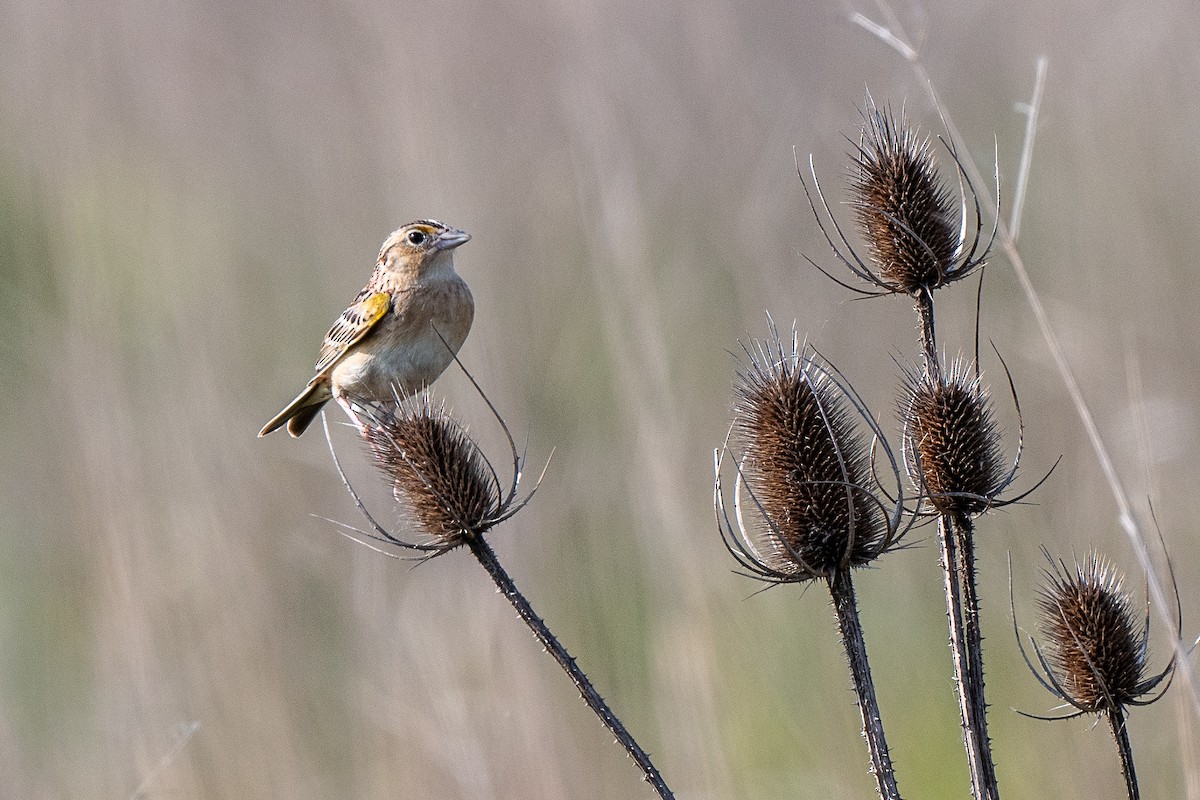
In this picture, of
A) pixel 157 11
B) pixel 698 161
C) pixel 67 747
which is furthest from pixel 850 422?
pixel 157 11

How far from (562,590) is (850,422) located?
2.65 metres

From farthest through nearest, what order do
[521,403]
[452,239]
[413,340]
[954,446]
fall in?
[521,403], [413,340], [452,239], [954,446]

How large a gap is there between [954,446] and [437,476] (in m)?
1.04

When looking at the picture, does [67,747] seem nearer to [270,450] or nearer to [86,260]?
[270,450]

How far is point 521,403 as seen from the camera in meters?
5.63

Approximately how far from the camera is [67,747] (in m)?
5.46

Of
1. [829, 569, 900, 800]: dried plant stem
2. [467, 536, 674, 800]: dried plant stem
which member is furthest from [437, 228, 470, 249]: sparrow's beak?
[829, 569, 900, 800]: dried plant stem

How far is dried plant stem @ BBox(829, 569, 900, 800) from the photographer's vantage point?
2266mm

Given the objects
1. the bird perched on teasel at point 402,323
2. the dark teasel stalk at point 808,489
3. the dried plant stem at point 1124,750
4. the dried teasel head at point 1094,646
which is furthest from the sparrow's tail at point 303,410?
the dried plant stem at point 1124,750

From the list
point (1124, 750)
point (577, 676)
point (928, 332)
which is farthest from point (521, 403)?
point (1124, 750)

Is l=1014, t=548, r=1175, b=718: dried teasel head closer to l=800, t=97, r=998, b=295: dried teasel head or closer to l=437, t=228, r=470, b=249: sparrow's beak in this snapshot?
l=800, t=97, r=998, b=295: dried teasel head

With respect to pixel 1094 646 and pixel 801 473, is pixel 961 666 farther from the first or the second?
pixel 801 473

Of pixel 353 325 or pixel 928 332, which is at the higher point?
pixel 353 325

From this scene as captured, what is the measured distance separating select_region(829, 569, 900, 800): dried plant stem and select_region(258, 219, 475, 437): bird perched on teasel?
92.3 inches
